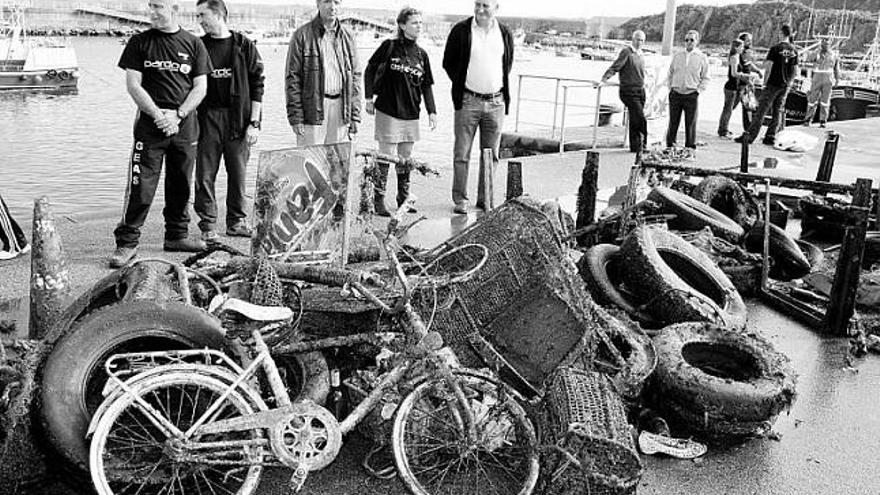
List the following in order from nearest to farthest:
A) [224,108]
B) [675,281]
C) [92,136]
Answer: [675,281]
[224,108]
[92,136]

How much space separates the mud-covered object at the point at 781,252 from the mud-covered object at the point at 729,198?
0.96 meters

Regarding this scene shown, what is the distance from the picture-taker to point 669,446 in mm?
4746

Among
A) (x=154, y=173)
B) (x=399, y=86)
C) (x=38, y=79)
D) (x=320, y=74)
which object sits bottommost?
(x=38, y=79)

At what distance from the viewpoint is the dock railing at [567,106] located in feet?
49.6

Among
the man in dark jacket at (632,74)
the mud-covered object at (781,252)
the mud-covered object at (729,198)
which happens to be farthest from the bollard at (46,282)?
the man in dark jacket at (632,74)

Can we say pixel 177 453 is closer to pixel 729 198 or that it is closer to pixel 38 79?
pixel 729 198

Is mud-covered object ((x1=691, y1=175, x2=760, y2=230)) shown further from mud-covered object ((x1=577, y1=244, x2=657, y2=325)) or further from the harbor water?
the harbor water

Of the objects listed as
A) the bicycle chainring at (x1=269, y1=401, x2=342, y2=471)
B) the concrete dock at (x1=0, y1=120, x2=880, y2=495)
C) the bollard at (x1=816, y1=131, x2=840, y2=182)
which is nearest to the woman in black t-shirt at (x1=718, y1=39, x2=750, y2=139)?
the bollard at (x1=816, y1=131, x2=840, y2=182)

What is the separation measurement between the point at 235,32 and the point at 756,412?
601cm

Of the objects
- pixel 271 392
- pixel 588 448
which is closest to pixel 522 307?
pixel 588 448

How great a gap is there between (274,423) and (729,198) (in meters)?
7.75

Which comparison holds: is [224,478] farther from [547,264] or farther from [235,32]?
[235,32]

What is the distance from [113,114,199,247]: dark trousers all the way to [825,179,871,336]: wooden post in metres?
6.00

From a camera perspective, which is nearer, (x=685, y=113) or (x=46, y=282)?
(x=46, y=282)
